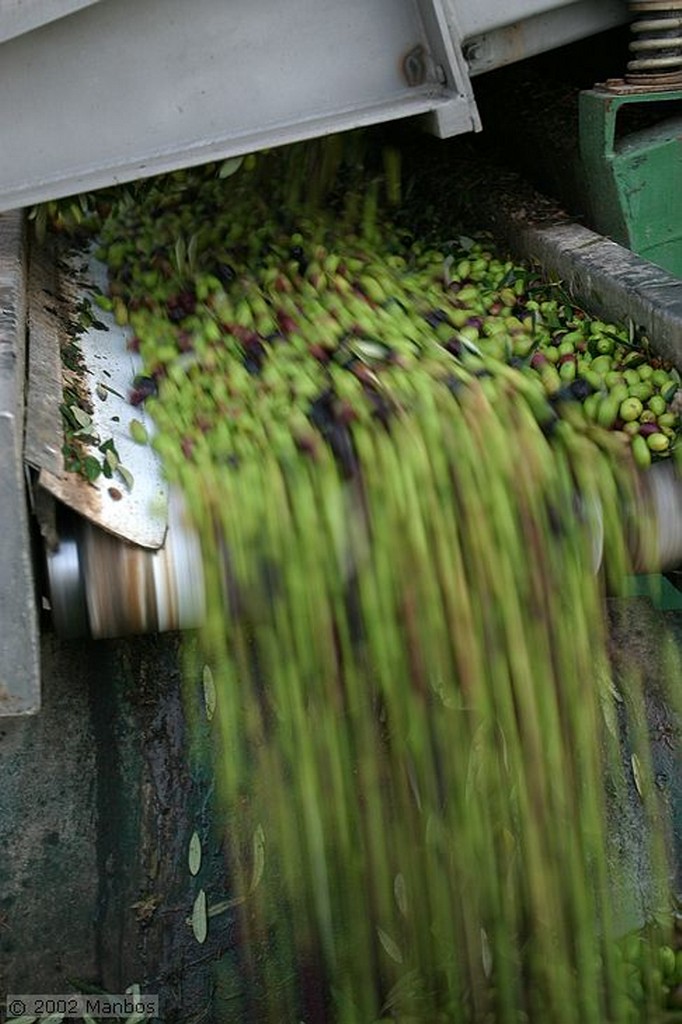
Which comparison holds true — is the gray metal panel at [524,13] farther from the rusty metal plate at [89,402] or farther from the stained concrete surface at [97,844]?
the stained concrete surface at [97,844]

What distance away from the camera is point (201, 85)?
2.67m

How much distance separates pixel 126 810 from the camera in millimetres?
3035

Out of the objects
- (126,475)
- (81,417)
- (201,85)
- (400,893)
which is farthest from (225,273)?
(400,893)

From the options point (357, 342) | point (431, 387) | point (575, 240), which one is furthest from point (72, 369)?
point (575, 240)

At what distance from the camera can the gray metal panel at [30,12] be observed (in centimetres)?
250

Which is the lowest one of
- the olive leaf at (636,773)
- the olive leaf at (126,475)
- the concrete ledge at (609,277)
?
the olive leaf at (636,773)

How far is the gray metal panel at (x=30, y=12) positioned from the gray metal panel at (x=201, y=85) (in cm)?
8

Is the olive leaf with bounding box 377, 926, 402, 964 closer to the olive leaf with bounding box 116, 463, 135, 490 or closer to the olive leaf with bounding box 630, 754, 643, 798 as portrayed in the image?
the olive leaf with bounding box 630, 754, 643, 798

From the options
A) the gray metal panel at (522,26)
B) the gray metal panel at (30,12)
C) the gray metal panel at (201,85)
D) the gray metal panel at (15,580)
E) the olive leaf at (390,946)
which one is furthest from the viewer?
the olive leaf at (390,946)

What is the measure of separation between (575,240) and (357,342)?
0.87 m

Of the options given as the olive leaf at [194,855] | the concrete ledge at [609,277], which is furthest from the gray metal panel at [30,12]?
the olive leaf at [194,855]

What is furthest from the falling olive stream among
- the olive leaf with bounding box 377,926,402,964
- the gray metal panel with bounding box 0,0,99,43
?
the gray metal panel with bounding box 0,0,99,43

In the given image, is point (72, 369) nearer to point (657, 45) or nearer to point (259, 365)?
point (259, 365)

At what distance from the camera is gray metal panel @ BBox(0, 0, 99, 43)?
2.50m
